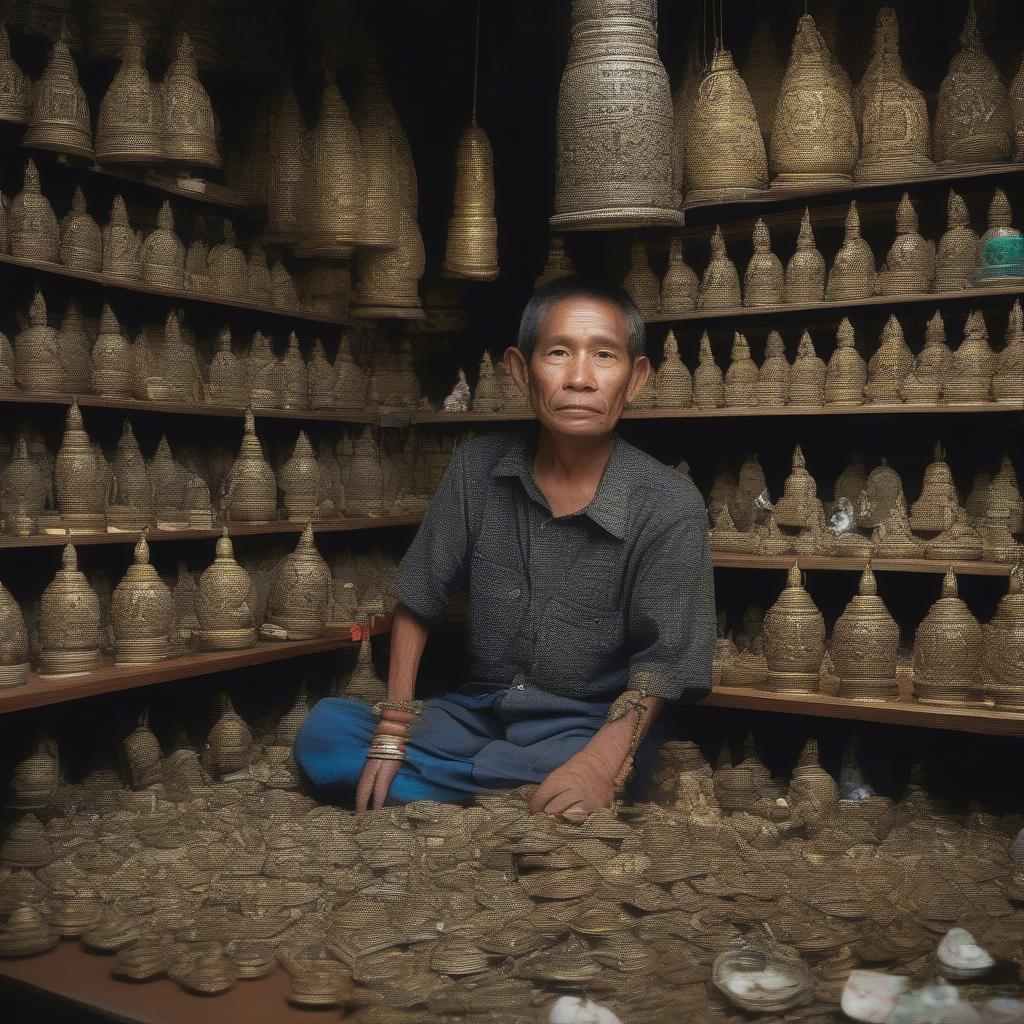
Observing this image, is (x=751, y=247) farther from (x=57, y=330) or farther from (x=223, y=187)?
(x=57, y=330)

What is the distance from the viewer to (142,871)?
119 inches

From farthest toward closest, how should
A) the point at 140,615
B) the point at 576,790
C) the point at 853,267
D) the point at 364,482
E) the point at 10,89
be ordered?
the point at 364,482 < the point at 853,267 < the point at 140,615 < the point at 10,89 < the point at 576,790

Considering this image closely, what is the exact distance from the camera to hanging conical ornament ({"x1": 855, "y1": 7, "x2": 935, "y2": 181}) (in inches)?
171

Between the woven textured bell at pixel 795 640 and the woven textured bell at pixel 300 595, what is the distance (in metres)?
1.45

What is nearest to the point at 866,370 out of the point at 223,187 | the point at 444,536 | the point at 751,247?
the point at 751,247

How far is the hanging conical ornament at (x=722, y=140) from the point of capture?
436cm

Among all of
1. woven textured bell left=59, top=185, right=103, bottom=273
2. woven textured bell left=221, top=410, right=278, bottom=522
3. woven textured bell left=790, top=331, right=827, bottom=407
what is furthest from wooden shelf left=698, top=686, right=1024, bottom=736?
woven textured bell left=59, top=185, right=103, bottom=273

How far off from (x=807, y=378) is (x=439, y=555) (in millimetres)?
1491

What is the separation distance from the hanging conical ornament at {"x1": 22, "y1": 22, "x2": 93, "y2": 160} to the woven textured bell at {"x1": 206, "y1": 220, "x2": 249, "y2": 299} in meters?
0.75

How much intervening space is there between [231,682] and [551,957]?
8.41 ft

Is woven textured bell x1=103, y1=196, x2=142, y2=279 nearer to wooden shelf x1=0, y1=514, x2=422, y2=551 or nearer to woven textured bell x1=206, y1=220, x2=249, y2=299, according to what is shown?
woven textured bell x1=206, y1=220, x2=249, y2=299

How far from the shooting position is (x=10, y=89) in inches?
146

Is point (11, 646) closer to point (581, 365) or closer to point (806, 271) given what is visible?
point (581, 365)

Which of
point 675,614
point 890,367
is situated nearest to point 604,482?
point 675,614
